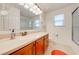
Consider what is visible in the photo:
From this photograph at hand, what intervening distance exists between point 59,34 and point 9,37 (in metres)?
0.88

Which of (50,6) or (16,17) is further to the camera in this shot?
(16,17)

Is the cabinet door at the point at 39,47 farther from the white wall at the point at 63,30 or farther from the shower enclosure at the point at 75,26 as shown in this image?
the shower enclosure at the point at 75,26

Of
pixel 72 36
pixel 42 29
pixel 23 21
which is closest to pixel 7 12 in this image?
pixel 23 21

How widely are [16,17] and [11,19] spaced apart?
0.12 metres

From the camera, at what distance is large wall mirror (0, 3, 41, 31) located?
1.38 m

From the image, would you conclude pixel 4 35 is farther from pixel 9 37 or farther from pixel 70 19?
pixel 70 19

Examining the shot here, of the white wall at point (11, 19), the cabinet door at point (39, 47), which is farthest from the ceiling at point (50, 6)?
the cabinet door at point (39, 47)

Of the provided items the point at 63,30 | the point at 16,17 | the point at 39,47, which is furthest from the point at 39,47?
the point at 16,17

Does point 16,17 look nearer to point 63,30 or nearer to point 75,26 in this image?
point 63,30

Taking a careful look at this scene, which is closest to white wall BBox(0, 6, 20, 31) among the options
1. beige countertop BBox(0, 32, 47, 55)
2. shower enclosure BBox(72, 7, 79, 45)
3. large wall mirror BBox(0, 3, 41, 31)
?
large wall mirror BBox(0, 3, 41, 31)

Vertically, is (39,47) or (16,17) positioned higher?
(16,17)

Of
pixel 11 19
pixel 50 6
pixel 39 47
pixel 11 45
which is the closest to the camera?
pixel 11 45

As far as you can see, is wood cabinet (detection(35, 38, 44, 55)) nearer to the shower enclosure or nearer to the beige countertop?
the beige countertop

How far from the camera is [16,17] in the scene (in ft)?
5.14
